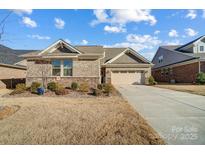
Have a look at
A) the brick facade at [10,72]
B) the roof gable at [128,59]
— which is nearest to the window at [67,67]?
the brick facade at [10,72]

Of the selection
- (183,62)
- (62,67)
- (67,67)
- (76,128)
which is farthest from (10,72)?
(183,62)

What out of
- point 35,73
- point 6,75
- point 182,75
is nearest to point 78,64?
point 35,73

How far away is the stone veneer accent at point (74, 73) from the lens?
60.4 feet

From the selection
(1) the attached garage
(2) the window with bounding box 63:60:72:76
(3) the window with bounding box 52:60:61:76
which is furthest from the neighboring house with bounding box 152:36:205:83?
(3) the window with bounding box 52:60:61:76

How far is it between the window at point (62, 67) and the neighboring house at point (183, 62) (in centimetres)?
1550

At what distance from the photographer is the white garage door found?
85.4 feet

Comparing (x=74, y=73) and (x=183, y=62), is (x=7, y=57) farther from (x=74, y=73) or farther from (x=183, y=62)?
(x=183, y=62)

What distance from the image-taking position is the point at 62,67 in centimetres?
1859

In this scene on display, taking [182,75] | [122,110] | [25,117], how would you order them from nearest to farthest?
[25,117], [122,110], [182,75]

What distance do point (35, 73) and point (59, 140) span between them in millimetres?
14677

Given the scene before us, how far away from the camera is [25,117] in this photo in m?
7.42

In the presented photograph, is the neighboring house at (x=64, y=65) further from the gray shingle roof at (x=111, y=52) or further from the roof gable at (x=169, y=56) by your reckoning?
the roof gable at (x=169, y=56)
